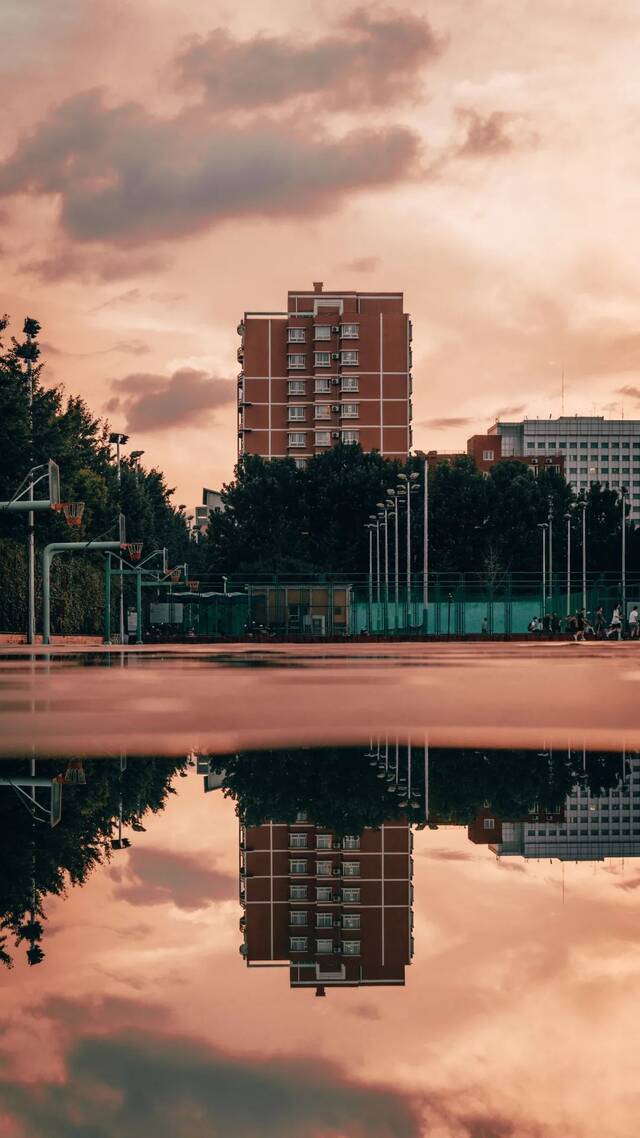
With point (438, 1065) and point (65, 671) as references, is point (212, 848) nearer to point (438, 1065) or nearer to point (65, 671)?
point (438, 1065)

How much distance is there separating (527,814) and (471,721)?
24.3 ft

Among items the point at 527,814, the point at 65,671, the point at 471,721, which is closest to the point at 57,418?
the point at 65,671

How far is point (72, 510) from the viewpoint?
59281 millimetres

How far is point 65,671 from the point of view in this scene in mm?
33000

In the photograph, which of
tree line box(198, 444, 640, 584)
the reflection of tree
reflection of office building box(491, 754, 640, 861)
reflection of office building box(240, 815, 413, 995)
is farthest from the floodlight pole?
reflection of office building box(240, 815, 413, 995)

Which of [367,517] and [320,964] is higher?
[367,517]

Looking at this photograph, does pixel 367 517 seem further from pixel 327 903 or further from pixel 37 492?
pixel 327 903

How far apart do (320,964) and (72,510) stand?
5562 cm

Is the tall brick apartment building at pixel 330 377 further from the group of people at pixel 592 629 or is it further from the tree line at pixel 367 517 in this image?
the group of people at pixel 592 629

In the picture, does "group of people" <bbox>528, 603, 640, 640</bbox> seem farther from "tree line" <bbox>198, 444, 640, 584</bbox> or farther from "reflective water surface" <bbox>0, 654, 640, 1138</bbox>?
"reflective water surface" <bbox>0, 654, 640, 1138</bbox>

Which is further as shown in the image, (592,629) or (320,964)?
(592,629)

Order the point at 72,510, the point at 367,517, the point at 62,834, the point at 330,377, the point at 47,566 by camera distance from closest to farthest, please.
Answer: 1. the point at 62,834
2. the point at 72,510
3. the point at 47,566
4. the point at 367,517
5. the point at 330,377

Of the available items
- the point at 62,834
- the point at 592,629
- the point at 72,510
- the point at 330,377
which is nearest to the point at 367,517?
the point at 592,629

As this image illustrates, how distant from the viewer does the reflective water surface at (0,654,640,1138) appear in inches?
136
